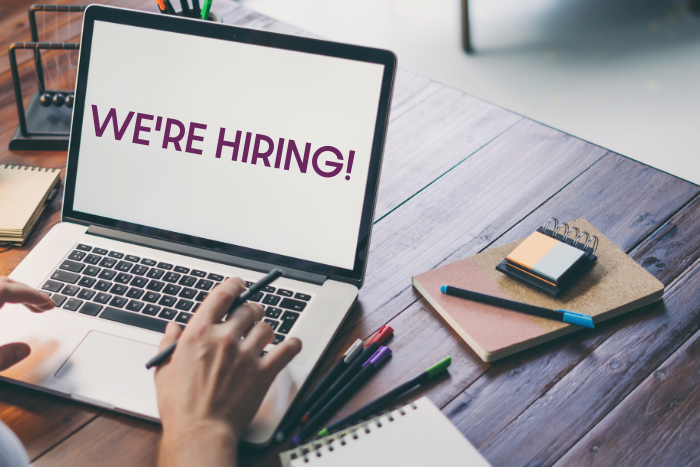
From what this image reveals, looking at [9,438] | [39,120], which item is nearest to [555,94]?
[39,120]

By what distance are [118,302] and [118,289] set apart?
24 millimetres

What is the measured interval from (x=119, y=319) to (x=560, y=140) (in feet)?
2.76

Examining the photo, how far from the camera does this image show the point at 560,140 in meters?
1.07

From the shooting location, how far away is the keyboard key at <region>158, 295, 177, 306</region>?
2.46ft

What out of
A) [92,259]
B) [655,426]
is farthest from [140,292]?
[655,426]

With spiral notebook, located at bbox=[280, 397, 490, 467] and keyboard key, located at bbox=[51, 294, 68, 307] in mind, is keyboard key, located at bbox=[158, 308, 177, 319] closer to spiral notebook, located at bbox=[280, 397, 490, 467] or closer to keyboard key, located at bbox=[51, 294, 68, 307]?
keyboard key, located at bbox=[51, 294, 68, 307]

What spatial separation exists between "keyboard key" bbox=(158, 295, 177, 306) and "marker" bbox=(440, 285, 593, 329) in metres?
0.37

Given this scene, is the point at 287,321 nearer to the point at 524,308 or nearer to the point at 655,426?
the point at 524,308

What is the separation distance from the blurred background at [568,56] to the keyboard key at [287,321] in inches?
65.0

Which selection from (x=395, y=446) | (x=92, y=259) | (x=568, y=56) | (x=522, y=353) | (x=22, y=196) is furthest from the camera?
(x=568, y=56)

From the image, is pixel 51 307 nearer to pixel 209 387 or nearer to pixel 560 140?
pixel 209 387

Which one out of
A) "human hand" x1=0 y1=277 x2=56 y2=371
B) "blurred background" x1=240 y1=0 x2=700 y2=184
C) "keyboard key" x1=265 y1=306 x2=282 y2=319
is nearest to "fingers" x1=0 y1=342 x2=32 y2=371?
"human hand" x1=0 y1=277 x2=56 y2=371

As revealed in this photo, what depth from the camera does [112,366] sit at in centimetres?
69

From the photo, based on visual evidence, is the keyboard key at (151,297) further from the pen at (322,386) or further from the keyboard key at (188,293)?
the pen at (322,386)
